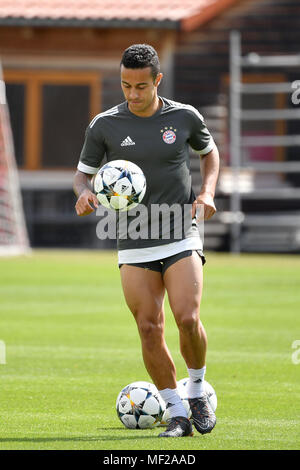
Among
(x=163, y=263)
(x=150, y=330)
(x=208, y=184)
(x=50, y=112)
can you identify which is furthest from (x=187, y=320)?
(x=50, y=112)

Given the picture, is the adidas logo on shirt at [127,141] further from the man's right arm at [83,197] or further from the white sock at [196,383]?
the white sock at [196,383]

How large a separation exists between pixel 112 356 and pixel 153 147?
12.9 feet

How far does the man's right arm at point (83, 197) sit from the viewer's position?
6.90 meters

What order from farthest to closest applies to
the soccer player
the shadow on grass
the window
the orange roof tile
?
the window
the orange roof tile
the soccer player
the shadow on grass

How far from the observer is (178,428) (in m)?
6.88

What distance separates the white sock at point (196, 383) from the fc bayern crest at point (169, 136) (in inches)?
55.1

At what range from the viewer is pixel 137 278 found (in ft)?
23.3

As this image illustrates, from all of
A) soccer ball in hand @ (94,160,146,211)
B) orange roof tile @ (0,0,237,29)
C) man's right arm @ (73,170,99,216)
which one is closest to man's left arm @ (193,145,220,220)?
soccer ball in hand @ (94,160,146,211)

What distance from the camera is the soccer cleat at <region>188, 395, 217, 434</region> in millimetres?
6938

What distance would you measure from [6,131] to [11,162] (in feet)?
2.24

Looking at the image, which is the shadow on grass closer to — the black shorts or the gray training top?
the black shorts

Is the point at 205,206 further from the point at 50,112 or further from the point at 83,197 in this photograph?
the point at 50,112

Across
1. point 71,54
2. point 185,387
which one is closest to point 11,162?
point 71,54

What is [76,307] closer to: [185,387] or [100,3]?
[185,387]
